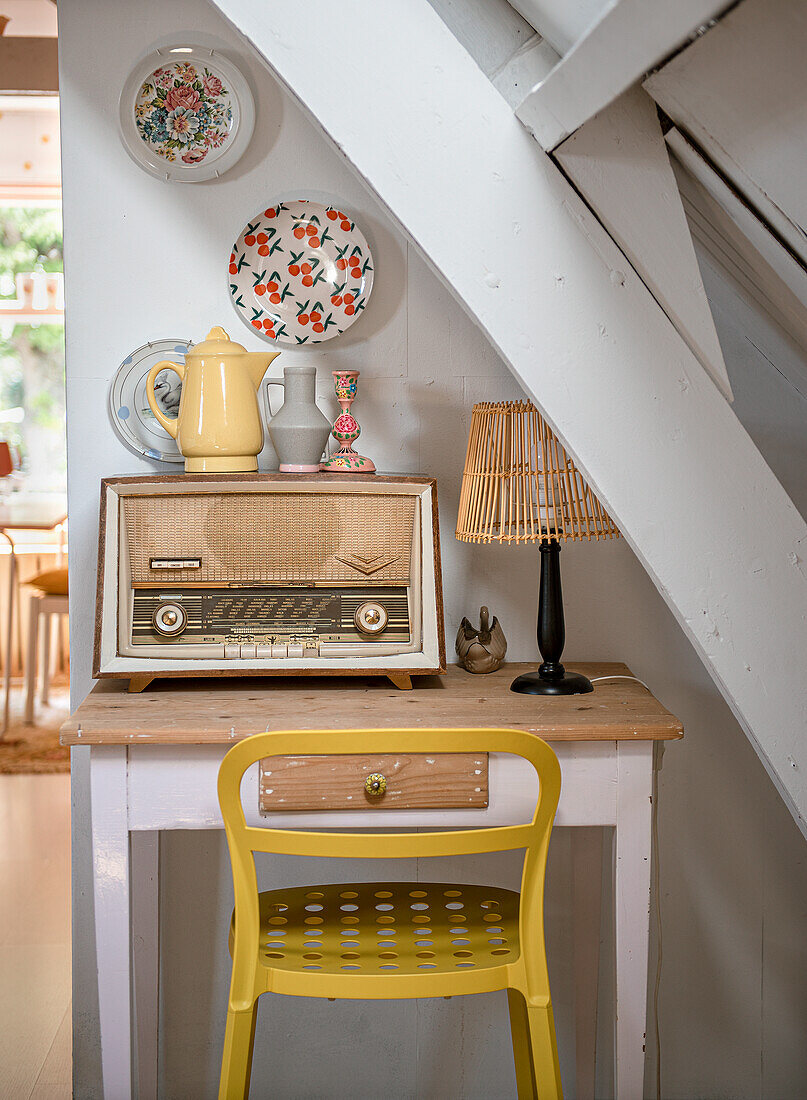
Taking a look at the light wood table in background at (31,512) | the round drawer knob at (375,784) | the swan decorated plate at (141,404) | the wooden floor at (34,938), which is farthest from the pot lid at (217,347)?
the light wood table in background at (31,512)

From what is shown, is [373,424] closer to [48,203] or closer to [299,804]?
[299,804]

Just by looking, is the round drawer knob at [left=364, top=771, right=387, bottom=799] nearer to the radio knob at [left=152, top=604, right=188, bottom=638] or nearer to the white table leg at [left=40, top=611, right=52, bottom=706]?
the radio knob at [left=152, top=604, right=188, bottom=638]

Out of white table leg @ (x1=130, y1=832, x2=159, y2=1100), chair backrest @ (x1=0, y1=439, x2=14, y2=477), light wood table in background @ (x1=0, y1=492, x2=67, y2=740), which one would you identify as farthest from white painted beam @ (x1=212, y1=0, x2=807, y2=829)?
light wood table in background @ (x1=0, y1=492, x2=67, y2=740)

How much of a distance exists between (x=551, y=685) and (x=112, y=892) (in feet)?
2.21

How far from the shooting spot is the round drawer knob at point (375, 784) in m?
1.30

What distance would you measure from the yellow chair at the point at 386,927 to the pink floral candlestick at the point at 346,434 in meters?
0.56

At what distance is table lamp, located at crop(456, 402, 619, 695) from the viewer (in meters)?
1.43

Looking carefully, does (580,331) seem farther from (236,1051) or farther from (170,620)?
(236,1051)

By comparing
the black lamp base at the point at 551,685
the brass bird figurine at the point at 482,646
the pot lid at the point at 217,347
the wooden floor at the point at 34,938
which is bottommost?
the wooden floor at the point at 34,938

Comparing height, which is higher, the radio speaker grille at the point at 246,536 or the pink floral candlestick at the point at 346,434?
the pink floral candlestick at the point at 346,434

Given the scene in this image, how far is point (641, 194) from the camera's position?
0.95m

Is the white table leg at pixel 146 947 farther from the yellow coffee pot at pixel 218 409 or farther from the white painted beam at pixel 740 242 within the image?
the white painted beam at pixel 740 242

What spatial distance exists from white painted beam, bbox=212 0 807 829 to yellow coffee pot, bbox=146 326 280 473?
56 centimetres

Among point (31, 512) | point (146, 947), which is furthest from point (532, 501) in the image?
point (31, 512)
